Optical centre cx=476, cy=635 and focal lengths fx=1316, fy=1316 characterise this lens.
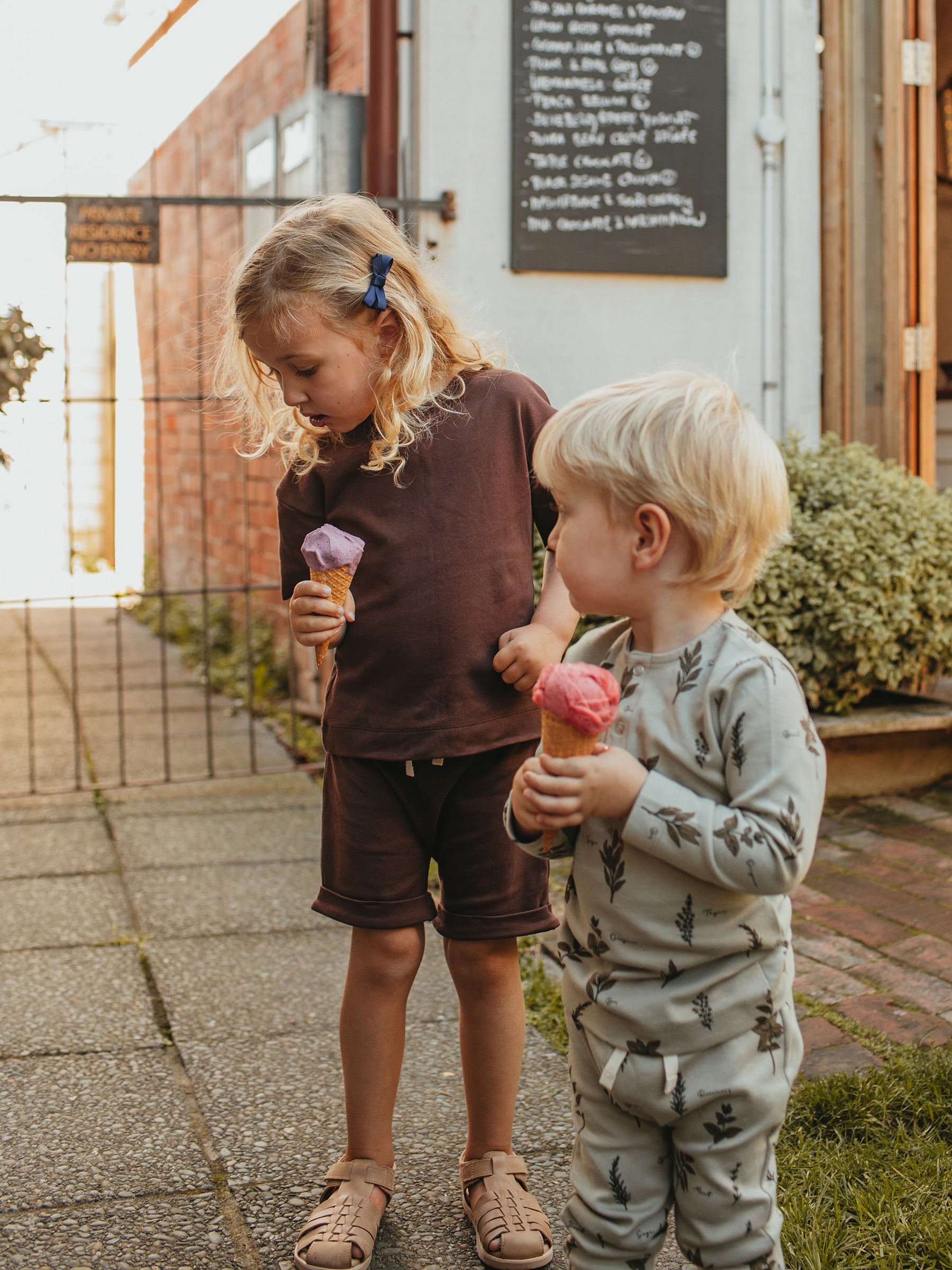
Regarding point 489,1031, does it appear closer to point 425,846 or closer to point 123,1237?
point 425,846

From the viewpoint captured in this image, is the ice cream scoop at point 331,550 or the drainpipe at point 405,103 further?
the drainpipe at point 405,103

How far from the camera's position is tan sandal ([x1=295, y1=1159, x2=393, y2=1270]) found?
202 cm

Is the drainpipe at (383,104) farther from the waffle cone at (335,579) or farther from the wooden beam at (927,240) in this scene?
the waffle cone at (335,579)

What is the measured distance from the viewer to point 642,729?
1.61 m

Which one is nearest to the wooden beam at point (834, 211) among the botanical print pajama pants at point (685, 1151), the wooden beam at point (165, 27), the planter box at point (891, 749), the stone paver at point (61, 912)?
the planter box at point (891, 749)

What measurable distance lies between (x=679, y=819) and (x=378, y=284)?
39.2 inches

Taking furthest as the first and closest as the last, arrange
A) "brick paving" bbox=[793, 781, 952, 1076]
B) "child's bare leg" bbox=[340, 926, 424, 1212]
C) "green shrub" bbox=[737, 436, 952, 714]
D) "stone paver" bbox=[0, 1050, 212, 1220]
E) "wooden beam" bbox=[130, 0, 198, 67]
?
"wooden beam" bbox=[130, 0, 198, 67] → "green shrub" bbox=[737, 436, 952, 714] → "brick paving" bbox=[793, 781, 952, 1076] → "stone paver" bbox=[0, 1050, 212, 1220] → "child's bare leg" bbox=[340, 926, 424, 1212]

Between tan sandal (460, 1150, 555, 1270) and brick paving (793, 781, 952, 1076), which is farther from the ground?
brick paving (793, 781, 952, 1076)

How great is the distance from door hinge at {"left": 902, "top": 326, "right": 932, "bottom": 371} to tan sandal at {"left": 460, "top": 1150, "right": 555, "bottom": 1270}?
12.9 ft

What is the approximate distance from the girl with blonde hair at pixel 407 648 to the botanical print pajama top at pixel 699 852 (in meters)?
0.42

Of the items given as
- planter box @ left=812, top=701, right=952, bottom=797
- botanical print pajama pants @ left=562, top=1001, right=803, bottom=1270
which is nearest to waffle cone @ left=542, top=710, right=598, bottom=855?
botanical print pajama pants @ left=562, top=1001, right=803, bottom=1270

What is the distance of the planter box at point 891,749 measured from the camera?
15.2 ft

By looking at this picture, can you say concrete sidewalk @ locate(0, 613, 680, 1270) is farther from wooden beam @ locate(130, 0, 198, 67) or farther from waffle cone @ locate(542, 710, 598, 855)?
wooden beam @ locate(130, 0, 198, 67)

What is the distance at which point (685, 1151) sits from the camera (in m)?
1.62
